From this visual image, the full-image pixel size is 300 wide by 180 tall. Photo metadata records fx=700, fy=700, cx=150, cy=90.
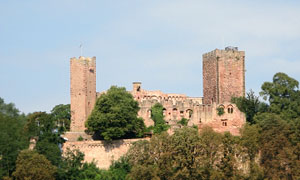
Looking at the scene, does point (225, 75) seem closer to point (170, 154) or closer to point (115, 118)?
point (115, 118)

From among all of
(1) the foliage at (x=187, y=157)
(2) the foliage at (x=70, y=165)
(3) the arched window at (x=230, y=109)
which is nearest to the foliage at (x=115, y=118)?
(2) the foliage at (x=70, y=165)

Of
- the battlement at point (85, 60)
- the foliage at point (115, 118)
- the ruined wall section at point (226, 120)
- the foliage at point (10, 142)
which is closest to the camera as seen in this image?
the foliage at point (10, 142)

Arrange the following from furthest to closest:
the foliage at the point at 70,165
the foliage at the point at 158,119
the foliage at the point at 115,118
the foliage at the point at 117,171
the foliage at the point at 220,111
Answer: the foliage at the point at 158,119 < the foliage at the point at 220,111 < the foliage at the point at 115,118 < the foliage at the point at 117,171 < the foliage at the point at 70,165

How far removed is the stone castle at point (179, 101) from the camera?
47.9m

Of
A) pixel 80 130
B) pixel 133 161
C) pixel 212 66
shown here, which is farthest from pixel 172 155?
pixel 212 66

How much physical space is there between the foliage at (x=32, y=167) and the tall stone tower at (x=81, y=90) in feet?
33.0

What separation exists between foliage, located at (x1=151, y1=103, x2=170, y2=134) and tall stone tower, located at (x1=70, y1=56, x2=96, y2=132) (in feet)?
16.0

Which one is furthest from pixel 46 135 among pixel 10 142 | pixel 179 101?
pixel 179 101

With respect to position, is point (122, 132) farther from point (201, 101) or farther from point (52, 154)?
point (201, 101)

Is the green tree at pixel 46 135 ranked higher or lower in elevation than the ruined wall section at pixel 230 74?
lower

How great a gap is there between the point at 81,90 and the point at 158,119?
249 inches

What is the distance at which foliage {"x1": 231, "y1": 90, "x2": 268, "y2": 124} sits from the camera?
5222 centimetres

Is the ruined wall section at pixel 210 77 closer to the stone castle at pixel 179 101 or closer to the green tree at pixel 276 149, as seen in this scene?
the stone castle at pixel 179 101

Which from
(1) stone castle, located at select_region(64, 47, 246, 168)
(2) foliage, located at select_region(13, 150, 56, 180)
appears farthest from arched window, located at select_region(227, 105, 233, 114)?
(2) foliage, located at select_region(13, 150, 56, 180)
